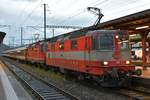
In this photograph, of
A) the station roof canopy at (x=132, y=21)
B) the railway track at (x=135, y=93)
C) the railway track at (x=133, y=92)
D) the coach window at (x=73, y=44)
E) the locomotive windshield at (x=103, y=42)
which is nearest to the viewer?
the railway track at (x=135, y=93)

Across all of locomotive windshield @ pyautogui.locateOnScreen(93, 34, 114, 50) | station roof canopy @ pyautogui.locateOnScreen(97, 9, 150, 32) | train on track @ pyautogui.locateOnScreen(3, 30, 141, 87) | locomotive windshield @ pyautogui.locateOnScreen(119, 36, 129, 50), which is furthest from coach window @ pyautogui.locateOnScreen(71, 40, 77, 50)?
locomotive windshield @ pyautogui.locateOnScreen(119, 36, 129, 50)

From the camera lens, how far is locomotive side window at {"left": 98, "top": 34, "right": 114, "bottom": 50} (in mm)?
17453

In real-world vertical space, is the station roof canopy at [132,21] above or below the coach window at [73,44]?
Result: above

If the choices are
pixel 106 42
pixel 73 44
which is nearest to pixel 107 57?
pixel 106 42

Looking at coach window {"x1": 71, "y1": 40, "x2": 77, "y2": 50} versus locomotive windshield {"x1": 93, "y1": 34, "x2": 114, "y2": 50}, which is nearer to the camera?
locomotive windshield {"x1": 93, "y1": 34, "x2": 114, "y2": 50}

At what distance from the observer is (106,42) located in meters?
17.5

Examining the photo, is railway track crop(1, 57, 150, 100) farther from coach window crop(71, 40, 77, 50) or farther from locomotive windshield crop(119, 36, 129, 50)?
coach window crop(71, 40, 77, 50)

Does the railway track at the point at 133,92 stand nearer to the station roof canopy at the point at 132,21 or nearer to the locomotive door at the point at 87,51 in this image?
the locomotive door at the point at 87,51

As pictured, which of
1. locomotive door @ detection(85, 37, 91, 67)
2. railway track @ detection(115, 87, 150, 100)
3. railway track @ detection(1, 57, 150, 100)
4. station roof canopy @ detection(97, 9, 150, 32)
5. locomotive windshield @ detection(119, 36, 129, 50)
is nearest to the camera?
railway track @ detection(115, 87, 150, 100)

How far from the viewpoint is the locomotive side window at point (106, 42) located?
57.3 feet

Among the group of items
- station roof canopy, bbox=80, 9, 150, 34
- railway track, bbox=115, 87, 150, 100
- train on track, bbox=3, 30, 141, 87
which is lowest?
railway track, bbox=115, 87, 150, 100

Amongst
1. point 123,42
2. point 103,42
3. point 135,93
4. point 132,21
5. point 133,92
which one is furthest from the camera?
point 132,21

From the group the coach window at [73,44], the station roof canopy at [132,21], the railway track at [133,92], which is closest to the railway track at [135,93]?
the railway track at [133,92]

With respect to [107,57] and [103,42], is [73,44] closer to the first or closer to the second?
[103,42]
